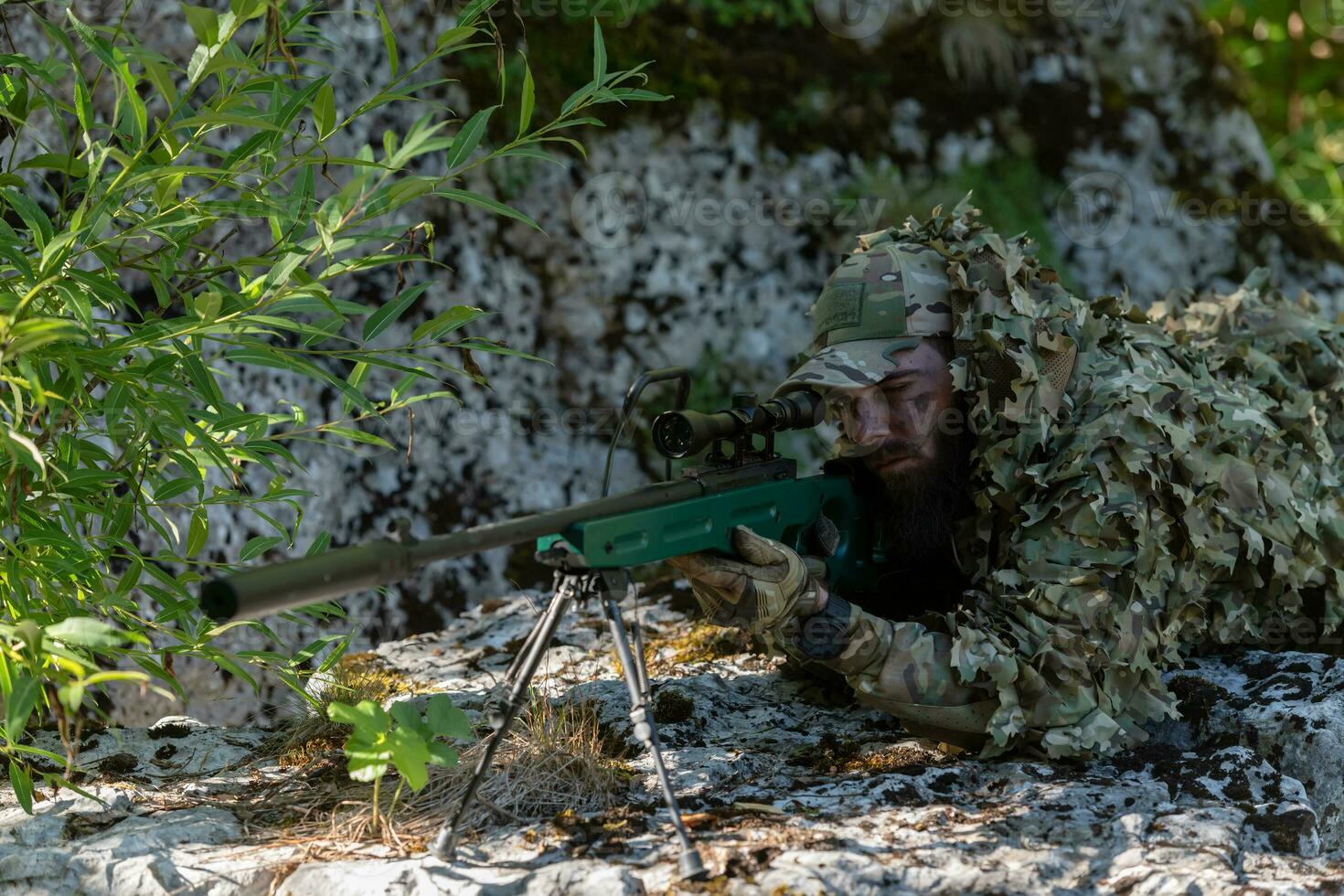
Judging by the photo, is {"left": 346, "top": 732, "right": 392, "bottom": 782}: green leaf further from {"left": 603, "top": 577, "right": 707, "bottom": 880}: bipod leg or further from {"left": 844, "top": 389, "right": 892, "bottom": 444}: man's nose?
{"left": 844, "top": 389, "right": 892, "bottom": 444}: man's nose

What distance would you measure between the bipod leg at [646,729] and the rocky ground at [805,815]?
65mm

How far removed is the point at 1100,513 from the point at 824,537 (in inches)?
28.7

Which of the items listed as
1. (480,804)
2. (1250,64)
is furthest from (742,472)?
(1250,64)

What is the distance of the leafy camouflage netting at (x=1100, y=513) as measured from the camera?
304cm

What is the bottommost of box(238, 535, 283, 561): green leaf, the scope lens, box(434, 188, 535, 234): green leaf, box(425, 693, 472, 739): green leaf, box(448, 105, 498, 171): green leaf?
box(425, 693, 472, 739): green leaf

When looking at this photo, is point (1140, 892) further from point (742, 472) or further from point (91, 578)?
point (91, 578)

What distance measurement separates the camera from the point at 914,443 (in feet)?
11.1

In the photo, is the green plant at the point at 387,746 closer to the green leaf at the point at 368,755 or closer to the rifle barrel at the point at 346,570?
the green leaf at the point at 368,755

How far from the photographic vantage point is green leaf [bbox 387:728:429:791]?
247 centimetres

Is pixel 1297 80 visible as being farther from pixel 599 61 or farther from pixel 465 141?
pixel 465 141

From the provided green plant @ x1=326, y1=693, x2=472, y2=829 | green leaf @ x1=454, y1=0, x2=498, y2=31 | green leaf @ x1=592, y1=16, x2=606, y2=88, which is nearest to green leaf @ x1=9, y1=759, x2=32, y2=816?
green plant @ x1=326, y1=693, x2=472, y2=829

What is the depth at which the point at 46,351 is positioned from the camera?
2.45 m

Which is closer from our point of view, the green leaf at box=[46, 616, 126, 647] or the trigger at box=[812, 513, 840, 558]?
the green leaf at box=[46, 616, 126, 647]

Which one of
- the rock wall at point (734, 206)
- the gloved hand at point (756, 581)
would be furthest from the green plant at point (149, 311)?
the rock wall at point (734, 206)
